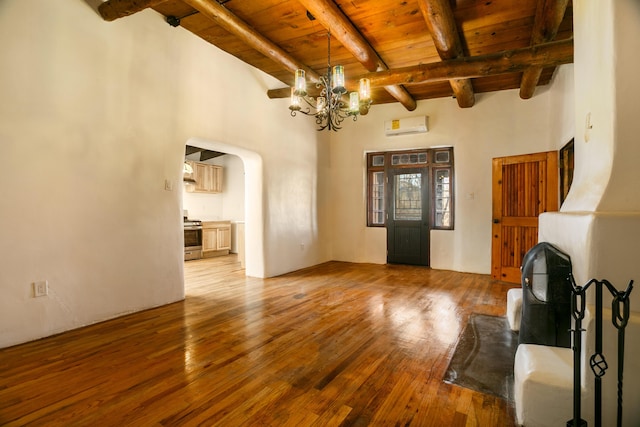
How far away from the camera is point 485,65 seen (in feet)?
12.5

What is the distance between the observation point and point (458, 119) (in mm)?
5879

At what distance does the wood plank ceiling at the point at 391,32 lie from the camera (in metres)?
3.21

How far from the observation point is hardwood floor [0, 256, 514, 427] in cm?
176

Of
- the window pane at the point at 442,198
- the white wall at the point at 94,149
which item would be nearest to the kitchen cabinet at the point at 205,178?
the white wall at the point at 94,149

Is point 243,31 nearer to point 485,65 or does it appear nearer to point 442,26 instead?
point 442,26

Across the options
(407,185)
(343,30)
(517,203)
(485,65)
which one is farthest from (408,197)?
(343,30)

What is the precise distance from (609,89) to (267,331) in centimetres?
297

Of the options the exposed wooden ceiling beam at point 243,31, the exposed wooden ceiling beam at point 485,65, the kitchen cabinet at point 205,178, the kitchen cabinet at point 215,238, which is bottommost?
the kitchen cabinet at point 215,238

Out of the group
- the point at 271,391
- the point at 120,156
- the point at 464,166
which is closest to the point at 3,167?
the point at 120,156

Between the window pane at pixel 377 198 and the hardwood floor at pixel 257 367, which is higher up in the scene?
the window pane at pixel 377 198

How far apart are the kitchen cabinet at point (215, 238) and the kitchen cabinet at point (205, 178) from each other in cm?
98

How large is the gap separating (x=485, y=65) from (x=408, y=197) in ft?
9.83

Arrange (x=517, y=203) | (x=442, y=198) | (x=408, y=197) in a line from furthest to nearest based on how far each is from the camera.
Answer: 1. (x=408, y=197)
2. (x=442, y=198)
3. (x=517, y=203)

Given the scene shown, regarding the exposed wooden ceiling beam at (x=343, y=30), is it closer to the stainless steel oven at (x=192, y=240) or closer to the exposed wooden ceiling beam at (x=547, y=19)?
the exposed wooden ceiling beam at (x=547, y=19)
